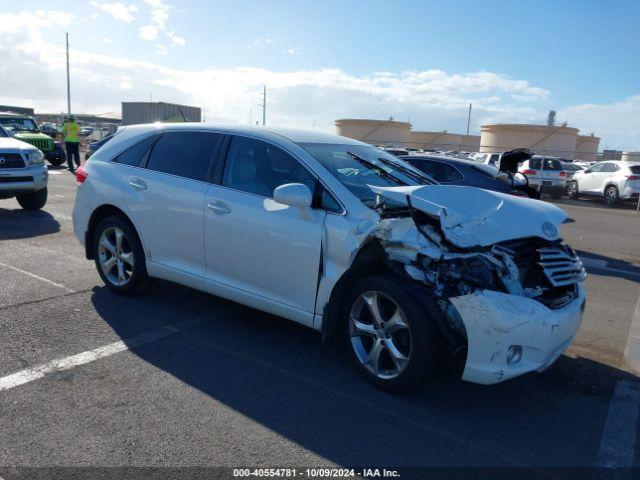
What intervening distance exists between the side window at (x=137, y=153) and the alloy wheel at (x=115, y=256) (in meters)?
0.66

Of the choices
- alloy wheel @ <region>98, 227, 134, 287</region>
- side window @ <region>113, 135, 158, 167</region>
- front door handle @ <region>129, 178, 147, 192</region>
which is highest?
side window @ <region>113, 135, 158, 167</region>

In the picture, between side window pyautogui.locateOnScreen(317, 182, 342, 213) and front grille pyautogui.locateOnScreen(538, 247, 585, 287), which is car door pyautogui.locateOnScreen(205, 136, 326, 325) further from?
front grille pyautogui.locateOnScreen(538, 247, 585, 287)

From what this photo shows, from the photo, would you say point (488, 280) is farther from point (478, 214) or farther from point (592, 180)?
point (592, 180)

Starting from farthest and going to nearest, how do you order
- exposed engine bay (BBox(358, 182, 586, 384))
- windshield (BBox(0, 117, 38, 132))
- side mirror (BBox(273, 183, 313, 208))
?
windshield (BBox(0, 117, 38, 132))
side mirror (BBox(273, 183, 313, 208))
exposed engine bay (BBox(358, 182, 586, 384))

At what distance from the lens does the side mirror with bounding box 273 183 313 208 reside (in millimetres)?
3734

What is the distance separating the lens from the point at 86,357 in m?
3.96

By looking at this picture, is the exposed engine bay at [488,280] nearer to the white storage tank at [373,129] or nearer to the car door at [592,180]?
the car door at [592,180]

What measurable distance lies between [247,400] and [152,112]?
3552 centimetres

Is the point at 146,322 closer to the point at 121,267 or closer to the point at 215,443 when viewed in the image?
the point at 121,267

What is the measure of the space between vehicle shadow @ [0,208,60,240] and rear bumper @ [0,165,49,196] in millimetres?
468

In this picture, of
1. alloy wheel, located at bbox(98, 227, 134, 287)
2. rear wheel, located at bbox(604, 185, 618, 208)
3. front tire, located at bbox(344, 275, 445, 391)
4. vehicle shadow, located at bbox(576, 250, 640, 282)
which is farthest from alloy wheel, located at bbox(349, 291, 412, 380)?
rear wheel, located at bbox(604, 185, 618, 208)

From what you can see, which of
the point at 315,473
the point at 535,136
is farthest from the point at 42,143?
the point at 535,136

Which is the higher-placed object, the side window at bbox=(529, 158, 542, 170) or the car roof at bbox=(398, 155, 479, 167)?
the car roof at bbox=(398, 155, 479, 167)

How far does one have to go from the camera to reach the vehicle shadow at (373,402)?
120 inches
